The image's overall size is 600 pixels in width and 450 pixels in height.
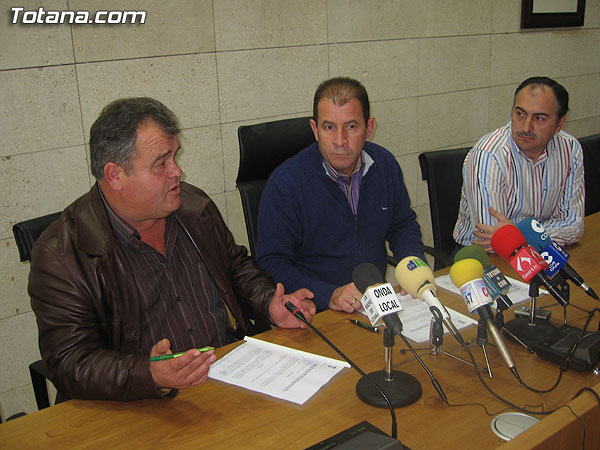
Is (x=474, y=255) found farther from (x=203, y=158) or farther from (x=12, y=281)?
(x=12, y=281)

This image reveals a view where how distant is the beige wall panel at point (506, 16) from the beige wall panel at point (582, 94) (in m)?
0.74

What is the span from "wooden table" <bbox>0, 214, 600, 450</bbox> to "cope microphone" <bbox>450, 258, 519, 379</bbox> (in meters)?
0.13

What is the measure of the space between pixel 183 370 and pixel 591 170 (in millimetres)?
2671

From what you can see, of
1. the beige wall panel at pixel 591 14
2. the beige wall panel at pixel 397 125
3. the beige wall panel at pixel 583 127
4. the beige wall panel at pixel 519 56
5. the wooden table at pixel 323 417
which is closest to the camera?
the wooden table at pixel 323 417

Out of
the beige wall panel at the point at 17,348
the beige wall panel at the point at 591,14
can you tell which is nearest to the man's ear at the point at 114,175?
the beige wall panel at the point at 17,348

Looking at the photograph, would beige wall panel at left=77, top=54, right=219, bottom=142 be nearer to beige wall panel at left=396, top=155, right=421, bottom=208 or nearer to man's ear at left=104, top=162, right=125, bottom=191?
A: man's ear at left=104, top=162, right=125, bottom=191

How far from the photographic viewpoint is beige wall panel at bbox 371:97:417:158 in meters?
3.54

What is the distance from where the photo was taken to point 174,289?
181 centimetres

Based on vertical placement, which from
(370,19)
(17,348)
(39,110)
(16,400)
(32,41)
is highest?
(370,19)

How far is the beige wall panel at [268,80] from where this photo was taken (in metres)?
2.90

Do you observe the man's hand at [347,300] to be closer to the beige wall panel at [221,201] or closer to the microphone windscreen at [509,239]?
the microphone windscreen at [509,239]

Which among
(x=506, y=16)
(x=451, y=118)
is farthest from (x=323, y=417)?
(x=506, y=16)

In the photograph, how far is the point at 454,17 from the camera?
12.3ft

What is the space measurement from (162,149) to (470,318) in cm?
104
